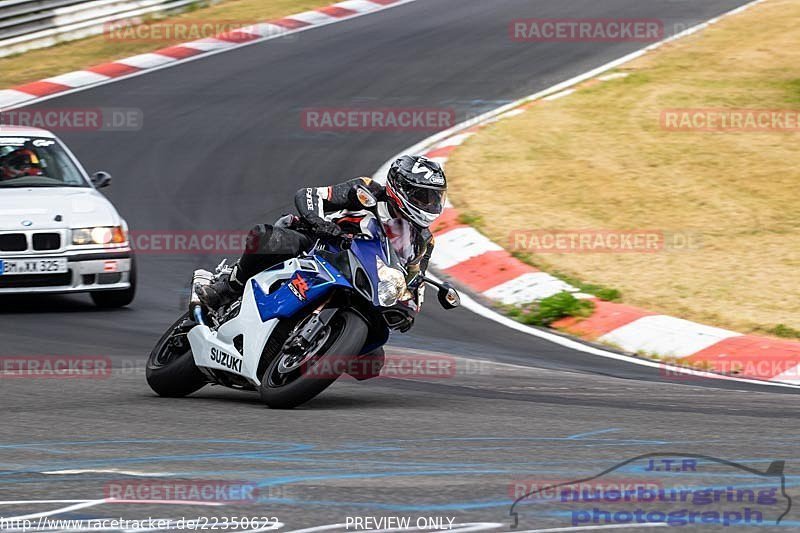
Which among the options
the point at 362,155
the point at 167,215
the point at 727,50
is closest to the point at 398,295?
the point at 167,215

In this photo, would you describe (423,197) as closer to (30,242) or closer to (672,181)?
(30,242)

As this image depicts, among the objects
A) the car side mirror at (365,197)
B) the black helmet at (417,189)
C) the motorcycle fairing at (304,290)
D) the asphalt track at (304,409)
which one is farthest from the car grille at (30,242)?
the black helmet at (417,189)

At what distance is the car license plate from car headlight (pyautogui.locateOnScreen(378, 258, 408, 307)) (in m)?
4.67

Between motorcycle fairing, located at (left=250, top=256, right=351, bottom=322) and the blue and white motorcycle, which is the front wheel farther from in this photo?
motorcycle fairing, located at (left=250, top=256, right=351, bottom=322)

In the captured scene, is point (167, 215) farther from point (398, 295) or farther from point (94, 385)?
point (398, 295)

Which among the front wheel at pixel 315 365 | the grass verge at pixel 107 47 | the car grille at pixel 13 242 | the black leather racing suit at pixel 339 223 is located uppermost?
the black leather racing suit at pixel 339 223

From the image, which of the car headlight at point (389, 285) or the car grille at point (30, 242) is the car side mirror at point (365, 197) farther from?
the car grille at point (30, 242)

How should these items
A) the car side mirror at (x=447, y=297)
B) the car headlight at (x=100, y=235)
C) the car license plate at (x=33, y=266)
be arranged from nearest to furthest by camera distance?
the car side mirror at (x=447, y=297) → the car license plate at (x=33, y=266) → the car headlight at (x=100, y=235)

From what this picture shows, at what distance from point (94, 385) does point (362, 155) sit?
8171 millimetres

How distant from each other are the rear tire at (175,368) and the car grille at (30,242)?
3.24m

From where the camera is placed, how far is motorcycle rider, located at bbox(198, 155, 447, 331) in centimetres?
724

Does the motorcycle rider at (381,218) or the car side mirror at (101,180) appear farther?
the car side mirror at (101,180)

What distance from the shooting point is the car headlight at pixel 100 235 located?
436 inches

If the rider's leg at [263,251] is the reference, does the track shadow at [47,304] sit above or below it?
below
